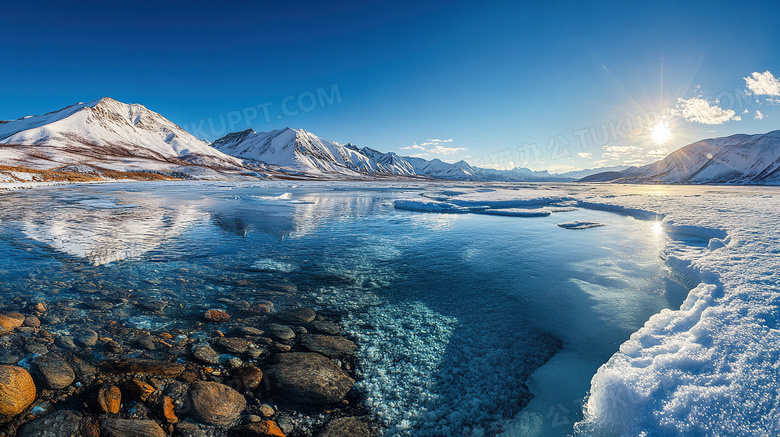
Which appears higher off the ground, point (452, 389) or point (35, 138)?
point (35, 138)

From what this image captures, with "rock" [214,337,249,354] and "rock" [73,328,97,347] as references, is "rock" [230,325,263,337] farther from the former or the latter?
"rock" [73,328,97,347]

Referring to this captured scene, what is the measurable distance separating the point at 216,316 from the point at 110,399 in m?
2.32

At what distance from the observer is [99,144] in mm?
138000

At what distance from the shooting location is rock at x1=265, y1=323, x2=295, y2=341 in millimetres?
5164

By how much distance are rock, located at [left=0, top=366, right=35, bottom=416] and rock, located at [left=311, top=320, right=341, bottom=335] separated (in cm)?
341

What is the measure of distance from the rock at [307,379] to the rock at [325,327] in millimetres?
859

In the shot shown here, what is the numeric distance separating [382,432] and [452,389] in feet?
3.86

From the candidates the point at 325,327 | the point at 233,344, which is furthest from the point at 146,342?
the point at 325,327

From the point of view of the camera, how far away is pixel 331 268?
8.89m

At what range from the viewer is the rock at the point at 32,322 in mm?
4918

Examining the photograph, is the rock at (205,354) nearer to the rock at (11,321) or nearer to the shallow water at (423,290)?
the shallow water at (423,290)

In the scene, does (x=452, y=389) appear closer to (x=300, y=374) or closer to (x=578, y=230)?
(x=300, y=374)

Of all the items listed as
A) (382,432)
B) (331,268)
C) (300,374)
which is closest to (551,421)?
(382,432)

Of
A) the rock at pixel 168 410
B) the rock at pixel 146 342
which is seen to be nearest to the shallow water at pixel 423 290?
the rock at pixel 146 342
